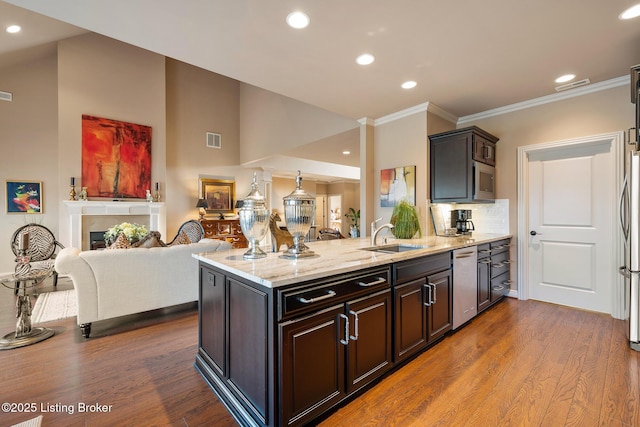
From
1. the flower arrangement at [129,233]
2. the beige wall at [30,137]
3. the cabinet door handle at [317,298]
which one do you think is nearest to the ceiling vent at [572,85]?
the cabinet door handle at [317,298]

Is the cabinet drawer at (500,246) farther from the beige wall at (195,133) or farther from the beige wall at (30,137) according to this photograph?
the beige wall at (30,137)

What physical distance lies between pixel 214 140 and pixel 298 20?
6432 mm

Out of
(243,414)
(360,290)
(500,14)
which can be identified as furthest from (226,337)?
(500,14)

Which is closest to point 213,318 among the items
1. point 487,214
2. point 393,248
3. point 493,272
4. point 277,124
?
point 393,248

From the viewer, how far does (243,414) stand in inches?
63.7

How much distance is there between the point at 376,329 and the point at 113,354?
2279 mm

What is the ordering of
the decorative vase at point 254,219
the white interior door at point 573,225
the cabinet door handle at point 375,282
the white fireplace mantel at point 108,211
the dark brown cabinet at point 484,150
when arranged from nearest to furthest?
the cabinet door handle at point 375,282 < the decorative vase at point 254,219 < the white interior door at point 573,225 < the dark brown cabinet at point 484,150 < the white fireplace mantel at point 108,211

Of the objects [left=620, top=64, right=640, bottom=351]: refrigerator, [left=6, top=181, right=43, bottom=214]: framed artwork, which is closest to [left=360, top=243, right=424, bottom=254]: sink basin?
[left=620, top=64, right=640, bottom=351]: refrigerator

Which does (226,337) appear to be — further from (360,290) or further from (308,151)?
(308,151)

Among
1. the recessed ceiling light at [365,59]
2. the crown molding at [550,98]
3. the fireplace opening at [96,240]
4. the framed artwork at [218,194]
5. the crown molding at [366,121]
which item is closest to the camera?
the recessed ceiling light at [365,59]

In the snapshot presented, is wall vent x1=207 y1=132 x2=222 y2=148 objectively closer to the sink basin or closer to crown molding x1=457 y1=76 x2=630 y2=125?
crown molding x1=457 y1=76 x2=630 y2=125

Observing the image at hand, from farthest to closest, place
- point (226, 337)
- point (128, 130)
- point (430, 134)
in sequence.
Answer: point (128, 130), point (430, 134), point (226, 337)

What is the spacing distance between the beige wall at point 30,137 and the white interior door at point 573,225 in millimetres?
8195

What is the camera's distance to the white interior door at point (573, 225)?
3299 millimetres
